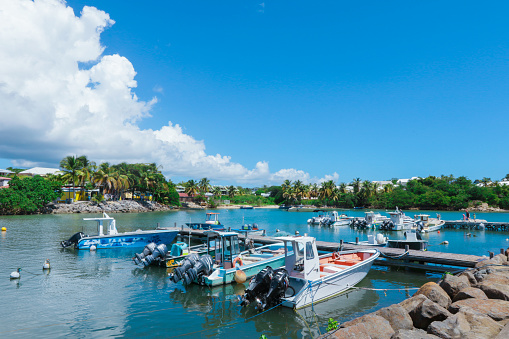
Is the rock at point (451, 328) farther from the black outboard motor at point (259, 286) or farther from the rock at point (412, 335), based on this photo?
the black outboard motor at point (259, 286)

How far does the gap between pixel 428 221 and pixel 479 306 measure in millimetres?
49251

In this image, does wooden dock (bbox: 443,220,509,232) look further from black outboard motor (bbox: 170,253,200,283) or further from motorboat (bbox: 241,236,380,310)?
black outboard motor (bbox: 170,253,200,283)

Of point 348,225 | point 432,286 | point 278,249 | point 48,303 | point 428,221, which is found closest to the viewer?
point 432,286

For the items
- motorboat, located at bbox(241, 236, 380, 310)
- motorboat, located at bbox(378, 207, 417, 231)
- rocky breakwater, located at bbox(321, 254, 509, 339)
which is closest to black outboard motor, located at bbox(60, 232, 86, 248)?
motorboat, located at bbox(241, 236, 380, 310)

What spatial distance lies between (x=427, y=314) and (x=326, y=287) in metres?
6.01

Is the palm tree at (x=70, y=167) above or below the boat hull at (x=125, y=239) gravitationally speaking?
above

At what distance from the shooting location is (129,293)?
16.1m

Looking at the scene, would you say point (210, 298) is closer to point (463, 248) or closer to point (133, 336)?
point (133, 336)

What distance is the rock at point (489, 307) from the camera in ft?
26.7

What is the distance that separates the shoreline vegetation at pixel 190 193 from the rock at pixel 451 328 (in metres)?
74.3

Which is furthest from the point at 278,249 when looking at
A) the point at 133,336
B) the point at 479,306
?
the point at 479,306

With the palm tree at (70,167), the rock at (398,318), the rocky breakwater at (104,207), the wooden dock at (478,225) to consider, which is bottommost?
the wooden dock at (478,225)

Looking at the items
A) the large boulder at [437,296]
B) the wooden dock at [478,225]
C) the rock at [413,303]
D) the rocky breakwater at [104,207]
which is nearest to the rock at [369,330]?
the rock at [413,303]

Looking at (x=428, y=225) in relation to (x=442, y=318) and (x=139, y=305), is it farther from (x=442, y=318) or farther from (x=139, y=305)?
(x=139, y=305)
